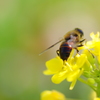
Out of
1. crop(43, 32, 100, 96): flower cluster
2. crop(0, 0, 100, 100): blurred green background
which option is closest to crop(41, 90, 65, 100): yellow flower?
crop(43, 32, 100, 96): flower cluster

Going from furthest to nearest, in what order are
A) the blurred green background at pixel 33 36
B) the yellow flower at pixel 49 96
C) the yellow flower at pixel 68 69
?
the blurred green background at pixel 33 36
the yellow flower at pixel 49 96
the yellow flower at pixel 68 69

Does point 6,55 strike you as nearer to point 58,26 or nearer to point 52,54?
point 52,54

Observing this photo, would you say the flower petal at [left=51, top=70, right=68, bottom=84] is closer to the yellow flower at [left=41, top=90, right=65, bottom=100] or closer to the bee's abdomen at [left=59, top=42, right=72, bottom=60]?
the bee's abdomen at [left=59, top=42, right=72, bottom=60]

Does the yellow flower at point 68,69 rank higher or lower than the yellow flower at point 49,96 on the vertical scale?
higher

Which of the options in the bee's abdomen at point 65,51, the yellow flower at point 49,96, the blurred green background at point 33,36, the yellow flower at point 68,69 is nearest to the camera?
the yellow flower at point 68,69

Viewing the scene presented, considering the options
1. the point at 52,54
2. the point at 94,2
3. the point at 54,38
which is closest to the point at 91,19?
the point at 94,2

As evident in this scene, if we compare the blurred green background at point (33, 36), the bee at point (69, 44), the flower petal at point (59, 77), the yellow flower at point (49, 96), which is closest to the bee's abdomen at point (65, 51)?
the bee at point (69, 44)

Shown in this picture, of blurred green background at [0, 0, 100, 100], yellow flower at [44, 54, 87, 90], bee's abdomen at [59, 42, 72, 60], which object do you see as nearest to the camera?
yellow flower at [44, 54, 87, 90]

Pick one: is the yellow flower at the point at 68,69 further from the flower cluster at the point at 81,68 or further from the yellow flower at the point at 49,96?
the yellow flower at the point at 49,96
